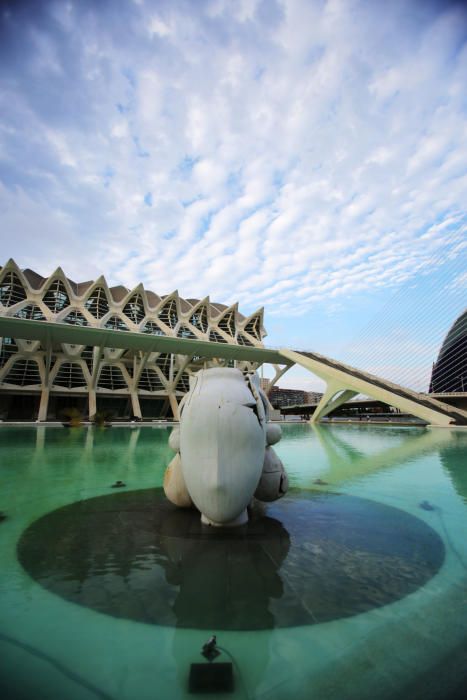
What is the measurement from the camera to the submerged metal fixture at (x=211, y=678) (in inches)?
84.8

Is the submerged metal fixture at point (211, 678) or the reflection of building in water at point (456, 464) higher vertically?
the reflection of building in water at point (456, 464)

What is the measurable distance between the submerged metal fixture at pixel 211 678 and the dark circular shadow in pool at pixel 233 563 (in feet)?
1.73

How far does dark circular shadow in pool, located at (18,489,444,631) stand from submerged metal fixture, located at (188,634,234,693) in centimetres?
Answer: 53

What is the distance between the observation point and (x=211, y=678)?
2.20 metres

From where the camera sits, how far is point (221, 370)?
5.34 meters

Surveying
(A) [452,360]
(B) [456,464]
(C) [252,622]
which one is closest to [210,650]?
(C) [252,622]

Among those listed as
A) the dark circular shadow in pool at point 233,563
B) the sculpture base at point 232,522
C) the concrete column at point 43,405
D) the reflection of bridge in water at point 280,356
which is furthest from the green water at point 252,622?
the concrete column at point 43,405

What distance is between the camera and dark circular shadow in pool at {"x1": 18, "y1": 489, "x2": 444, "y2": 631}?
302cm

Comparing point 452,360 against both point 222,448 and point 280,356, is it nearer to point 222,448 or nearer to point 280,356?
point 280,356

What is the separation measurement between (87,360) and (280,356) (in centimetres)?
2134

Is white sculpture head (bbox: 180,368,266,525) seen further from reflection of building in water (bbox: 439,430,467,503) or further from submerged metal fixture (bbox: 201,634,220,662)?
reflection of building in water (bbox: 439,430,467,503)

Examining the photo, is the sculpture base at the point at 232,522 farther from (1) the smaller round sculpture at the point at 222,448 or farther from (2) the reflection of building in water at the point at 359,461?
(2) the reflection of building in water at the point at 359,461

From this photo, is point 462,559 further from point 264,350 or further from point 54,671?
point 264,350

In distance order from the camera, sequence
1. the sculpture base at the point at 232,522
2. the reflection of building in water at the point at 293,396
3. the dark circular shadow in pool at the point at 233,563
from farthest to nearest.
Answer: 1. the reflection of building in water at the point at 293,396
2. the sculpture base at the point at 232,522
3. the dark circular shadow in pool at the point at 233,563
